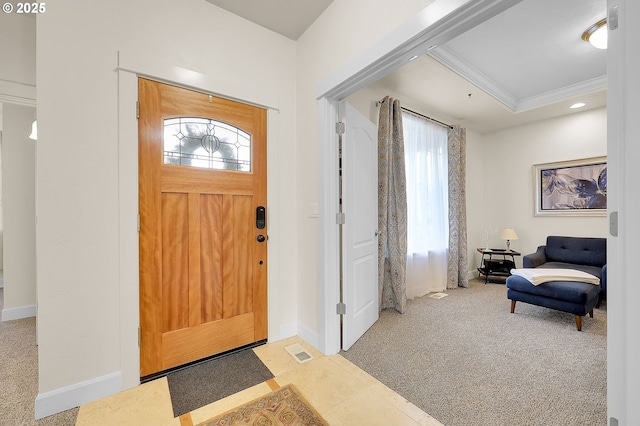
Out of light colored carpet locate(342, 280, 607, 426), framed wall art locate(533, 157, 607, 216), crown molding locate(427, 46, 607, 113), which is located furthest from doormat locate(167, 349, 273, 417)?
framed wall art locate(533, 157, 607, 216)

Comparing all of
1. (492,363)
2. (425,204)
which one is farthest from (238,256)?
(425,204)

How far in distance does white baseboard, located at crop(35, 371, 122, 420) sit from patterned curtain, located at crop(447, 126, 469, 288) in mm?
4139

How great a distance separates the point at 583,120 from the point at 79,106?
20.2ft

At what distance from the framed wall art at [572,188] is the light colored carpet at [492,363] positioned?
5.79 ft

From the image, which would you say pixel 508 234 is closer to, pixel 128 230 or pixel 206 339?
pixel 206 339

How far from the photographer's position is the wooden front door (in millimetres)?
1855

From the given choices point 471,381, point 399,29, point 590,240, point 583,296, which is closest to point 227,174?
point 399,29

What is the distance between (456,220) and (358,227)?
100 inches

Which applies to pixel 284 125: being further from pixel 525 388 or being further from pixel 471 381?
pixel 525 388

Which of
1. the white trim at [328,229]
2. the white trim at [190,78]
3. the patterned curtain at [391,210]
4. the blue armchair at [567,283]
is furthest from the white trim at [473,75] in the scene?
the blue armchair at [567,283]

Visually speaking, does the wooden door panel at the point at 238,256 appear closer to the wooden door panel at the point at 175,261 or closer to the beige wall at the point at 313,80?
the wooden door panel at the point at 175,261

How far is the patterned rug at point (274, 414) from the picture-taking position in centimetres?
145

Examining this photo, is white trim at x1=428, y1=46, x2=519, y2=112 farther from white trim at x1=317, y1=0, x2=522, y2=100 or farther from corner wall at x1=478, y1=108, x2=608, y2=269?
white trim at x1=317, y1=0, x2=522, y2=100

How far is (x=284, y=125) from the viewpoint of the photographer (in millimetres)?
2477
